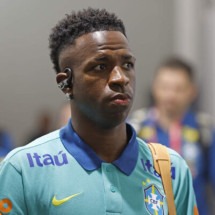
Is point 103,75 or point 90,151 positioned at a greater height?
point 103,75

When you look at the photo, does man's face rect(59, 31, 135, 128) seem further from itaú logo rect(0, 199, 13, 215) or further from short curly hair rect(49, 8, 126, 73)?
itaú logo rect(0, 199, 13, 215)

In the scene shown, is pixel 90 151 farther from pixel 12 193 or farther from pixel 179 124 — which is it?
pixel 179 124

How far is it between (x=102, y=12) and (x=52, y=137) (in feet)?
1.43

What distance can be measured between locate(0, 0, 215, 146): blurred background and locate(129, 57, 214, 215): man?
1.79 meters

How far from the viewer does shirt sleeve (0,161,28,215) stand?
6.81 ft

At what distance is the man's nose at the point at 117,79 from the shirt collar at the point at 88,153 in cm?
24

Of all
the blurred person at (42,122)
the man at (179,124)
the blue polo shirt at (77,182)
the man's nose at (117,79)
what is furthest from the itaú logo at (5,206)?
the blurred person at (42,122)

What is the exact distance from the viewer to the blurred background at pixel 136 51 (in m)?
5.96

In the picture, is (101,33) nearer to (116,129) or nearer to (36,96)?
(116,129)

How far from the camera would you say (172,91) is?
4.18 metres

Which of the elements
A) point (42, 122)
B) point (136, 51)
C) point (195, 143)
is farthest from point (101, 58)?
point (136, 51)

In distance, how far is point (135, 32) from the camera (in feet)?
21.6

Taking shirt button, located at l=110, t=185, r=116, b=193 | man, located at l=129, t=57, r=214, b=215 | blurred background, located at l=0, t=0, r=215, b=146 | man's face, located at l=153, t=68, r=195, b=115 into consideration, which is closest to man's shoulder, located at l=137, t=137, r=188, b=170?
shirt button, located at l=110, t=185, r=116, b=193

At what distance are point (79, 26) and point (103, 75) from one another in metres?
0.19
